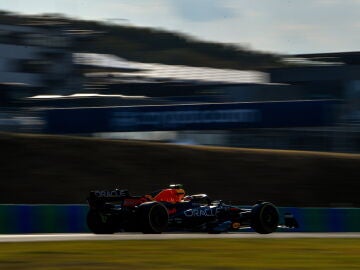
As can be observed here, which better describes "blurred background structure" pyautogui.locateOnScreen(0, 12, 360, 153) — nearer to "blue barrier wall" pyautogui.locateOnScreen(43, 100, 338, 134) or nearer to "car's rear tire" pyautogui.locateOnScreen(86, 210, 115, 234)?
"blue barrier wall" pyautogui.locateOnScreen(43, 100, 338, 134)

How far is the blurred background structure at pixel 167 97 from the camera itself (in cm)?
4088

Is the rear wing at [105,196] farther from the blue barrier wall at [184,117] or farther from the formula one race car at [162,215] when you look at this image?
the blue barrier wall at [184,117]

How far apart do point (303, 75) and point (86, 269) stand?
186 feet

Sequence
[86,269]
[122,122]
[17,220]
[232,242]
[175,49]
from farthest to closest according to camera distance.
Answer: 1. [175,49]
2. [122,122]
3. [17,220]
4. [232,242]
5. [86,269]

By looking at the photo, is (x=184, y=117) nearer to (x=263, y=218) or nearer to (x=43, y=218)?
(x=43, y=218)

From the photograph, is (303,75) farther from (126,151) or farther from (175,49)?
(175,49)

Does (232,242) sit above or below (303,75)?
below

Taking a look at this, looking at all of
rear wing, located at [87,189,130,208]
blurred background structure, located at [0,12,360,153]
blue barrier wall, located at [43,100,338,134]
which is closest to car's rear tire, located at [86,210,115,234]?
rear wing, located at [87,189,130,208]

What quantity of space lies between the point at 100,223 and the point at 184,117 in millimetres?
22615

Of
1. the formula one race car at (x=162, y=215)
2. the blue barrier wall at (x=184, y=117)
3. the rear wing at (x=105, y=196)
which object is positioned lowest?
the formula one race car at (x=162, y=215)

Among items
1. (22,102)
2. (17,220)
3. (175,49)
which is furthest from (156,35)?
(17,220)

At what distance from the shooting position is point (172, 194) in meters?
18.5

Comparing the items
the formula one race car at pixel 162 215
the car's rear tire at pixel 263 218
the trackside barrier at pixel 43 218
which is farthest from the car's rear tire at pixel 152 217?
the trackside barrier at pixel 43 218

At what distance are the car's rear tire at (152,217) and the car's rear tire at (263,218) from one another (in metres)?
2.45
